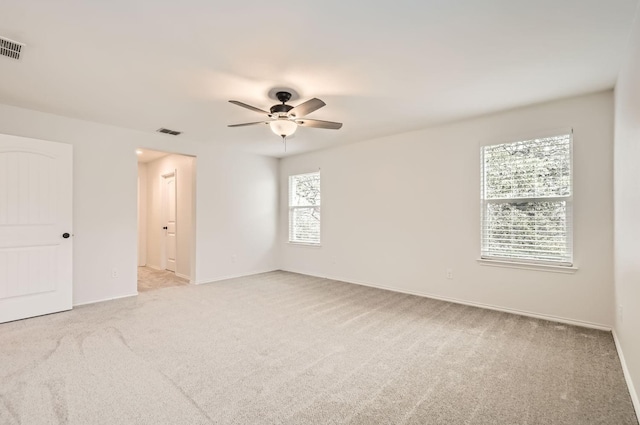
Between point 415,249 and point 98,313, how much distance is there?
13.7 ft

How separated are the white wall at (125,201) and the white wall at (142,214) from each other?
2830mm

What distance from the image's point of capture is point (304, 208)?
20.4 ft

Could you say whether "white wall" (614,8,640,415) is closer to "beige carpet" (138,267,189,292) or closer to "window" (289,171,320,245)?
"window" (289,171,320,245)

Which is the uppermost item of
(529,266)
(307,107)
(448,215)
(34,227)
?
(307,107)

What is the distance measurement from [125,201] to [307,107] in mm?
3292

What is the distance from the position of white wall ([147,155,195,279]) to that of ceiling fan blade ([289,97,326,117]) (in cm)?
305

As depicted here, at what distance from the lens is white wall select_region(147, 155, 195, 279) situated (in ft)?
18.8

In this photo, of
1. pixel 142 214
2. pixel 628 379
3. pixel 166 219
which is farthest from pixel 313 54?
pixel 142 214

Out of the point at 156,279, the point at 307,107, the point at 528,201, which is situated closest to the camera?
the point at 307,107

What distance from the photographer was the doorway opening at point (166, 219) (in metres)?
5.51

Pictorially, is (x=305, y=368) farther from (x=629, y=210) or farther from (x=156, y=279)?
(x=156, y=279)

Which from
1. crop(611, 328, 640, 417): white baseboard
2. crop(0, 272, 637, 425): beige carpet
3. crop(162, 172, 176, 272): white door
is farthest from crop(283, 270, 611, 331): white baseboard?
crop(162, 172, 176, 272): white door

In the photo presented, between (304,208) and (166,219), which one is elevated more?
(304,208)

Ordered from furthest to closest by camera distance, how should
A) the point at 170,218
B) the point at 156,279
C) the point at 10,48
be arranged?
1. the point at 170,218
2. the point at 156,279
3. the point at 10,48
